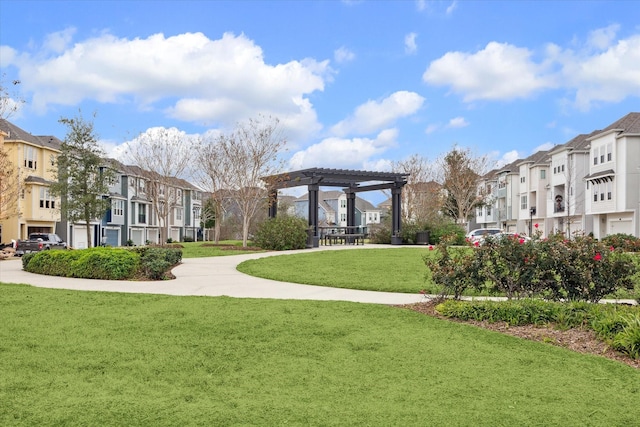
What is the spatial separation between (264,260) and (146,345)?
1250 centimetres

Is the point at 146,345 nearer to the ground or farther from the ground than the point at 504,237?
nearer to the ground

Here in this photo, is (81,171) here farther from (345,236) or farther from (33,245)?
(345,236)

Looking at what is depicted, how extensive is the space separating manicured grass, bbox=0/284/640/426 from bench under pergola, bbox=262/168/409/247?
20.5 metres

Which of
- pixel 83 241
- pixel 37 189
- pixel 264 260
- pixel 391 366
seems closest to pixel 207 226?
pixel 83 241

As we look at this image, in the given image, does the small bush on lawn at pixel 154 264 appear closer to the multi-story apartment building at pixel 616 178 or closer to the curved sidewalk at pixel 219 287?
the curved sidewalk at pixel 219 287

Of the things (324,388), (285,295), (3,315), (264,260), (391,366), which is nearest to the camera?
(324,388)

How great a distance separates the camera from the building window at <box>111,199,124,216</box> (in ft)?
164

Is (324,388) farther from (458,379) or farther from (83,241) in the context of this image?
(83,241)

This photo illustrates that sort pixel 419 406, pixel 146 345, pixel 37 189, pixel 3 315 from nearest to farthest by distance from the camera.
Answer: pixel 419 406
pixel 146 345
pixel 3 315
pixel 37 189

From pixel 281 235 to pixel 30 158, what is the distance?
78.3ft

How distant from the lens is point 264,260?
18828 millimetres

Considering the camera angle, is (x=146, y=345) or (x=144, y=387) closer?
(x=144, y=387)

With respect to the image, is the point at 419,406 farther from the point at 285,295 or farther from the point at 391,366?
the point at 285,295

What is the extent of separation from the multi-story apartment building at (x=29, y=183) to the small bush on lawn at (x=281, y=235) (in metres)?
18.4
